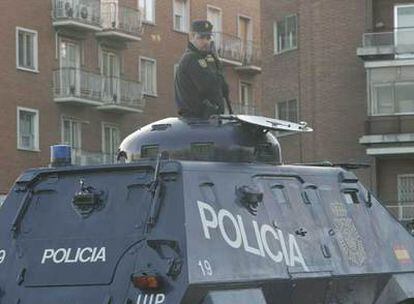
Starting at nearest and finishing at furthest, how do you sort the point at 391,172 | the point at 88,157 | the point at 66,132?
the point at 391,172, the point at 88,157, the point at 66,132

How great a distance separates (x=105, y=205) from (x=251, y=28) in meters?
44.2

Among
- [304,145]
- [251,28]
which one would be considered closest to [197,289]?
[304,145]

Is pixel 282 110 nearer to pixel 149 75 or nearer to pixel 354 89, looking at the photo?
pixel 354 89

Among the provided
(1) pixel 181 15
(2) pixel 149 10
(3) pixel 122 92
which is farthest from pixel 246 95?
(3) pixel 122 92

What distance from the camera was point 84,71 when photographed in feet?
134

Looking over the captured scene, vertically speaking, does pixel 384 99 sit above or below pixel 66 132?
above

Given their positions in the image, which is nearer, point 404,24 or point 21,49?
point 404,24

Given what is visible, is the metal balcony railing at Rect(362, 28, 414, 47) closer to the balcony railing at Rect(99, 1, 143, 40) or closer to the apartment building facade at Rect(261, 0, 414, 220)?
the apartment building facade at Rect(261, 0, 414, 220)

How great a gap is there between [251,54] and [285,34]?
11.4 meters

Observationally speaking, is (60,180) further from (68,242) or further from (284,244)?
(284,244)

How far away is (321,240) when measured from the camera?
8680 millimetres

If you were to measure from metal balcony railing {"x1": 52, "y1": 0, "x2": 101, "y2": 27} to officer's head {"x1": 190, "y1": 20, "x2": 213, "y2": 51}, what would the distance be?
31.2 m

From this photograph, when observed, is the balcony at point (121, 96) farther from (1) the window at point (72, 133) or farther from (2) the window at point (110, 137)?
(1) the window at point (72, 133)

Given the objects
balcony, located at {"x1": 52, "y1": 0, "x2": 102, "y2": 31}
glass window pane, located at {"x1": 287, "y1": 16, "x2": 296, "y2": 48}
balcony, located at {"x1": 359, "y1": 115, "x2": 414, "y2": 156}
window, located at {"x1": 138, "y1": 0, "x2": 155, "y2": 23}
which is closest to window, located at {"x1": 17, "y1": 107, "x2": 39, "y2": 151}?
balcony, located at {"x1": 52, "y1": 0, "x2": 102, "y2": 31}
